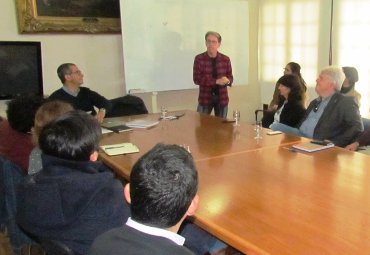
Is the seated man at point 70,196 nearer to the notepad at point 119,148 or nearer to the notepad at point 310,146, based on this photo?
the notepad at point 119,148

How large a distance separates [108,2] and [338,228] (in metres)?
4.15

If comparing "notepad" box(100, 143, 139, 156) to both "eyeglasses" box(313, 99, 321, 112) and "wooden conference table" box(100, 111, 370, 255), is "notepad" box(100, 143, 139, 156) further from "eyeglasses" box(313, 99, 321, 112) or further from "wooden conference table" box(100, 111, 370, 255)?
"eyeglasses" box(313, 99, 321, 112)

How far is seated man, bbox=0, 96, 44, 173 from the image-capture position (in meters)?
2.12

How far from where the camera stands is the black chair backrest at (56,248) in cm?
125

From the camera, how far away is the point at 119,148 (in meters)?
2.45

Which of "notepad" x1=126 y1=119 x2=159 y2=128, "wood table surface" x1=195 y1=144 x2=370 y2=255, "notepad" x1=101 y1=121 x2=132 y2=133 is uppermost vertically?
"notepad" x1=126 y1=119 x2=159 y2=128

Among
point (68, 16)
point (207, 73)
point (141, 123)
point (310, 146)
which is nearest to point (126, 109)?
point (141, 123)

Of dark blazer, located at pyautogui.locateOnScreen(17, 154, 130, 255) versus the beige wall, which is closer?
dark blazer, located at pyautogui.locateOnScreen(17, 154, 130, 255)

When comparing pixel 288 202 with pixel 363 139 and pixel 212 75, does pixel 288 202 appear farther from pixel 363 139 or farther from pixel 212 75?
pixel 212 75

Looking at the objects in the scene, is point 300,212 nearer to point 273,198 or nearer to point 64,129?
point 273,198

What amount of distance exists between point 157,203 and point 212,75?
399cm

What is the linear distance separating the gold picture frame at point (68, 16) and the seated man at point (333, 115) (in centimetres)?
280

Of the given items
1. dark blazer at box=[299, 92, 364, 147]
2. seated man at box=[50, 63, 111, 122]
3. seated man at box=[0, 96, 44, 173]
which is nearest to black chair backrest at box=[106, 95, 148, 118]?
seated man at box=[50, 63, 111, 122]

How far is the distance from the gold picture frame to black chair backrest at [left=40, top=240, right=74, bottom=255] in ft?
11.5
